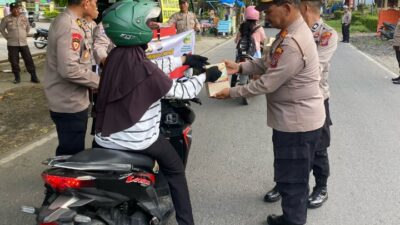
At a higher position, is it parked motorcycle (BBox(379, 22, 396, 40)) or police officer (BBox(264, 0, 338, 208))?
police officer (BBox(264, 0, 338, 208))

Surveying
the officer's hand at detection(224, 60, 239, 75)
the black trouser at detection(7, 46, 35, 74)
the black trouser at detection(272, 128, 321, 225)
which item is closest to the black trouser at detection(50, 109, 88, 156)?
the officer's hand at detection(224, 60, 239, 75)

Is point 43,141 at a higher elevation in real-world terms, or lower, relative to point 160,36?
lower

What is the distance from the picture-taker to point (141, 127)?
2768 mm

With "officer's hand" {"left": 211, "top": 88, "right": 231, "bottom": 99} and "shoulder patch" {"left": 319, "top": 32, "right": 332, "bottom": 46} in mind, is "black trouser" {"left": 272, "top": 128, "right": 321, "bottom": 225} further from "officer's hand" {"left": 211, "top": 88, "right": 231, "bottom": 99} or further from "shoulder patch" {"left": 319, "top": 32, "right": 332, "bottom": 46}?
"shoulder patch" {"left": 319, "top": 32, "right": 332, "bottom": 46}

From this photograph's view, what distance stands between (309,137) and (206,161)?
2.06m

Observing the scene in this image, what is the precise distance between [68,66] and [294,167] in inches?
73.2

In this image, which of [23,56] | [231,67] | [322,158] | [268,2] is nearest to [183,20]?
[23,56]

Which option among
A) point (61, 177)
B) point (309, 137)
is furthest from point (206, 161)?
point (61, 177)

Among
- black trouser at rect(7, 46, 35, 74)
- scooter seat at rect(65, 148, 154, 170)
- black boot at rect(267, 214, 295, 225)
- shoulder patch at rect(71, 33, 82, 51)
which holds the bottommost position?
black boot at rect(267, 214, 295, 225)

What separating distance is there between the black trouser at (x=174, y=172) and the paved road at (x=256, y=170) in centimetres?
56

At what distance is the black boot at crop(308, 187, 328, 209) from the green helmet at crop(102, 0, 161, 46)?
224cm

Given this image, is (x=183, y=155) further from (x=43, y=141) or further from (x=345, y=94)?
(x=345, y=94)

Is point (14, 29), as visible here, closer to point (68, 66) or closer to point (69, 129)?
point (69, 129)

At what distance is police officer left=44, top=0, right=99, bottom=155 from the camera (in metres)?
3.28
